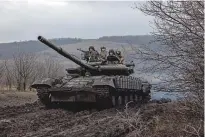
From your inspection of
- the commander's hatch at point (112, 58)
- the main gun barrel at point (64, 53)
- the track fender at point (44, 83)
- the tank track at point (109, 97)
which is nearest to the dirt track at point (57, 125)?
the tank track at point (109, 97)

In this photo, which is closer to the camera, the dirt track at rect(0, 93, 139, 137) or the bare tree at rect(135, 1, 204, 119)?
the bare tree at rect(135, 1, 204, 119)

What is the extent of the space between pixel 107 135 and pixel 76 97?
6819mm

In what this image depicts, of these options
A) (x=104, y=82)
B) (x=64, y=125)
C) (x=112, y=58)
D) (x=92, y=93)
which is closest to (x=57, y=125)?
(x=64, y=125)

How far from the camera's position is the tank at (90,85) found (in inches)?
Answer: 652

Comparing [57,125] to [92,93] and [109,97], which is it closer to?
[92,93]

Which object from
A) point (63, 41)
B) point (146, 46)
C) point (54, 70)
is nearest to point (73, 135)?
point (146, 46)

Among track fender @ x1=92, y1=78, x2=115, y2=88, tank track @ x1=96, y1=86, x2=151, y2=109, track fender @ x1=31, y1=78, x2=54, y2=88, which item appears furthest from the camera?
track fender @ x1=31, y1=78, x2=54, y2=88

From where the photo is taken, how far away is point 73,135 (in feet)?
34.7

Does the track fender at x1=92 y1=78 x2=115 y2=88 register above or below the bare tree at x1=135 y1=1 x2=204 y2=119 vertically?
below

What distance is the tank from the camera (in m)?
16.6

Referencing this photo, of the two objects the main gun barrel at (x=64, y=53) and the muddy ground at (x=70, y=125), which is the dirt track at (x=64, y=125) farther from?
the main gun barrel at (x=64, y=53)

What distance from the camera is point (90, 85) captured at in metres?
16.9

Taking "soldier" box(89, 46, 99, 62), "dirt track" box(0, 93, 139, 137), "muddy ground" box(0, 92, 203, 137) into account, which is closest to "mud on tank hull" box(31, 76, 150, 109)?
"dirt track" box(0, 93, 139, 137)

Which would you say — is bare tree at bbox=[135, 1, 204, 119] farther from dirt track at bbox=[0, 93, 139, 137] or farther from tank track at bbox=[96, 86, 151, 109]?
tank track at bbox=[96, 86, 151, 109]
